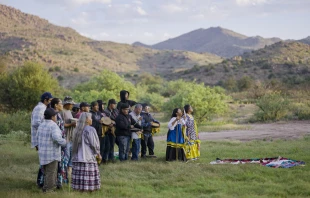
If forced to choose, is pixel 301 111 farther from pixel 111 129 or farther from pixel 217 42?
pixel 217 42

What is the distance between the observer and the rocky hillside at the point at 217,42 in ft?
459

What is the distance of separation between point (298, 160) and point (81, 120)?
6119 mm

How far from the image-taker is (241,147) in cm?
1494

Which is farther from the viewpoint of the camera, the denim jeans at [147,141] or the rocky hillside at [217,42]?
the rocky hillside at [217,42]

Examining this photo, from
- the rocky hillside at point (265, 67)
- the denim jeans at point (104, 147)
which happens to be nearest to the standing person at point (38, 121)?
the denim jeans at point (104, 147)

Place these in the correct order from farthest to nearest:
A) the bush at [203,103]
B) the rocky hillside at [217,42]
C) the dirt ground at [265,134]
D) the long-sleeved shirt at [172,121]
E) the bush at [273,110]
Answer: the rocky hillside at [217,42]
the bush at [203,103]
the bush at [273,110]
the dirt ground at [265,134]
the long-sleeved shirt at [172,121]

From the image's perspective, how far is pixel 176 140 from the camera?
12750mm

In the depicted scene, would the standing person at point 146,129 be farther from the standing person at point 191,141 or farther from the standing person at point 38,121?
the standing person at point 38,121

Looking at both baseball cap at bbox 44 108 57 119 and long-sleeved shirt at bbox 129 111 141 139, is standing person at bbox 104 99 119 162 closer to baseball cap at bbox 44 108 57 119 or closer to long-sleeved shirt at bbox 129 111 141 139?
long-sleeved shirt at bbox 129 111 141 139

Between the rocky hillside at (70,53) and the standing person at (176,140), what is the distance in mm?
47777

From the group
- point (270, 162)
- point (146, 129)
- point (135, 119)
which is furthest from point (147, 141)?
point (270, 162)

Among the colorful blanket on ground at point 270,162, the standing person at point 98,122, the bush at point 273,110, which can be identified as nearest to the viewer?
the colorful blanket on ground at point 270,162

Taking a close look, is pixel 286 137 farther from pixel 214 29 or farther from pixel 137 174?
pixel 214 29

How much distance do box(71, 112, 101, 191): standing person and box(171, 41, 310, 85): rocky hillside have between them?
165 feet
